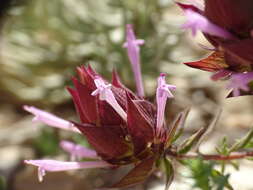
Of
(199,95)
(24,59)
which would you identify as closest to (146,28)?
(199,95)

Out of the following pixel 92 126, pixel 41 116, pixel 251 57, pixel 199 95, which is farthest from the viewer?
pixel 199 95

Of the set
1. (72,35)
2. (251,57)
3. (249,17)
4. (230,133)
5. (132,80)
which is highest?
(249,17)

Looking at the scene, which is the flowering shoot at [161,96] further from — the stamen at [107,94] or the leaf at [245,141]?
the leaf at [245,141]

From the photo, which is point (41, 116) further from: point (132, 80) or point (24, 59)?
point (24, 59)

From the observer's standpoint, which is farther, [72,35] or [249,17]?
[72,35]

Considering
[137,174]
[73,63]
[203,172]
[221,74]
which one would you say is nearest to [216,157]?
[203,172]

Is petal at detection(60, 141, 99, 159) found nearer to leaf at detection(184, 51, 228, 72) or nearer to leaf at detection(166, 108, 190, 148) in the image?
leaf at detection(166, 108, 190, 148)

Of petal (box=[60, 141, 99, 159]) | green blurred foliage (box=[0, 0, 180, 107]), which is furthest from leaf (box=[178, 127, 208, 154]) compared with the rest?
green blurred foliage (box=[0, 0, 180, 107])

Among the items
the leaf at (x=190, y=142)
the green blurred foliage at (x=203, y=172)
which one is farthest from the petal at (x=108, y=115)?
the green blurred foliage at (x=203, y=172)
